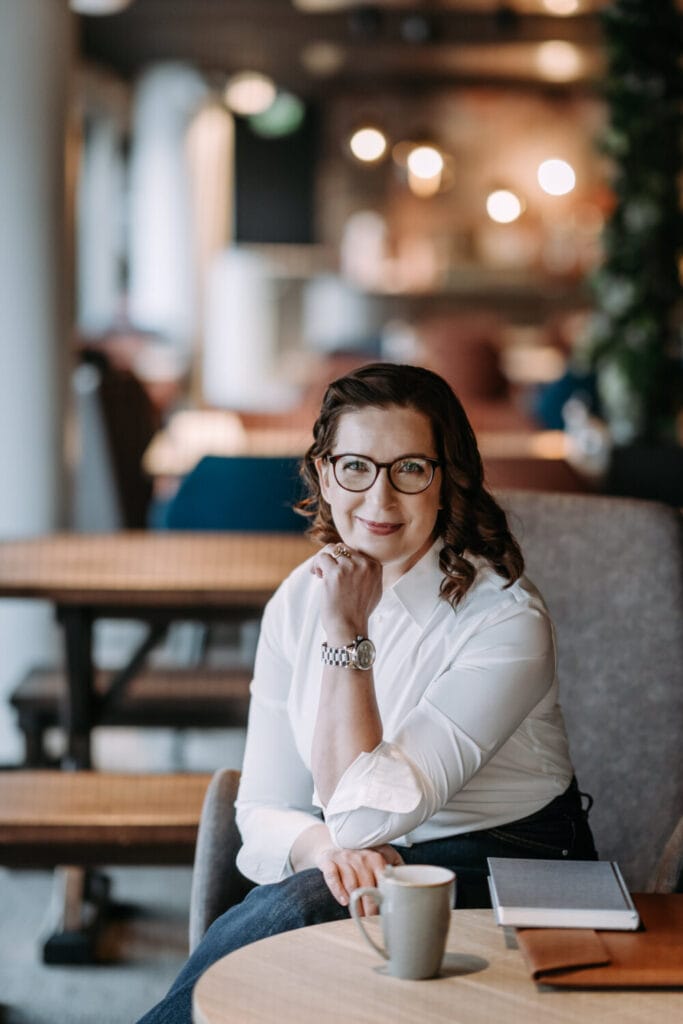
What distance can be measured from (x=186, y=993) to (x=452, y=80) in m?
12.9

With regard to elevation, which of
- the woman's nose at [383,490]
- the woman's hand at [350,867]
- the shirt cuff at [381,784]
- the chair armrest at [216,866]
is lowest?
the chair armrest at [216,866]

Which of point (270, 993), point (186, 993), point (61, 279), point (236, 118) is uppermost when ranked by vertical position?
point (236, 118)

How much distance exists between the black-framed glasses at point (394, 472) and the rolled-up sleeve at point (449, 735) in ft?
0.65

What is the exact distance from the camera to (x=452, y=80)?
13.3m

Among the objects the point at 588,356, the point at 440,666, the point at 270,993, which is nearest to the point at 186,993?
the point at 270,993

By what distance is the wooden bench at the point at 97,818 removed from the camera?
98.5 inches

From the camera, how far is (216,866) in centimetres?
185

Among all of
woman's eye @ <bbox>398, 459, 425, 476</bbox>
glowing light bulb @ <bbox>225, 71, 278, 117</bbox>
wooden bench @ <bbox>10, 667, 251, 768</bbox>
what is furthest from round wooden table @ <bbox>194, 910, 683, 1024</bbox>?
glowing light bulb @ <bbox>225, 71, 278, 117</bbox>

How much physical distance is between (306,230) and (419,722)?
40.6 ft

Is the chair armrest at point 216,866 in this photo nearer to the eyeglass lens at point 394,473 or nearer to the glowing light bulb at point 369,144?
the eyeglass lens at point 394,473

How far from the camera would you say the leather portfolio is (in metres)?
1.21

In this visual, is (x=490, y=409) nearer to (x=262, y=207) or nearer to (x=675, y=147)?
(x=675, y=147)

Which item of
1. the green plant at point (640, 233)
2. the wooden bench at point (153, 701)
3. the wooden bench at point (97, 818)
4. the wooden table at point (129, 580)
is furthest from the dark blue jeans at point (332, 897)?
the green plant at point (640, 233)

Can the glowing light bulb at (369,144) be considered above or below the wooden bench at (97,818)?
above
